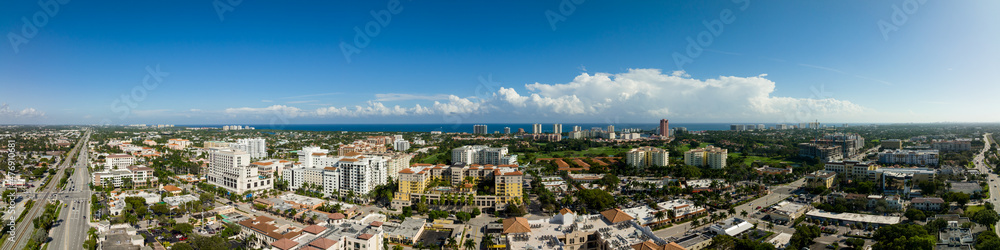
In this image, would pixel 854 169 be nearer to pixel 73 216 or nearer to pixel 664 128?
pixel 73 216

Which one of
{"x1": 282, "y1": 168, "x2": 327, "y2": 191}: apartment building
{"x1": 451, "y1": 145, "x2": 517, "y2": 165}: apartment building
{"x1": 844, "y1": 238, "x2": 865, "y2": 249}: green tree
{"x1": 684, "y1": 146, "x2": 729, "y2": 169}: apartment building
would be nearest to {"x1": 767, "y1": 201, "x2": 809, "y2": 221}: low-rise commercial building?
{"x1": 844, "y1": 238, "x2": 865, "y2": 249}: green tree

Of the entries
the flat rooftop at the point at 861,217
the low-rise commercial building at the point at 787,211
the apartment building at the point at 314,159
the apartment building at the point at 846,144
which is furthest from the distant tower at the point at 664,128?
the apartment building at the point at 314,159

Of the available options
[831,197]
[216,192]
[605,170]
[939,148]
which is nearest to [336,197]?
[216,192]

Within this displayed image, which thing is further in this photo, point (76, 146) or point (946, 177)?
point (76, 146)

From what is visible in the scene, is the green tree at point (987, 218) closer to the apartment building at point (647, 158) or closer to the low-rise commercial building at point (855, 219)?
the low-rise commercial building at point (855, 219)

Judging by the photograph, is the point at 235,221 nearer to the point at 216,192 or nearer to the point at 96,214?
the point at 96,214
